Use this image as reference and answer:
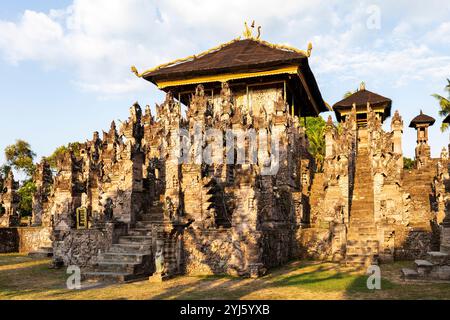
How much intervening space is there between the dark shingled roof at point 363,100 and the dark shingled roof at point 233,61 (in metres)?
11.5

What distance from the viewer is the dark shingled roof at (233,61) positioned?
89.1 ft

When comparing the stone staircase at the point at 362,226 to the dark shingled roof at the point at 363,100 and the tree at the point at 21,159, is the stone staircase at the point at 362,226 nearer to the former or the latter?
the dark shingled roof at the point at 363,100

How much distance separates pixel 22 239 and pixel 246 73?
53.5ft

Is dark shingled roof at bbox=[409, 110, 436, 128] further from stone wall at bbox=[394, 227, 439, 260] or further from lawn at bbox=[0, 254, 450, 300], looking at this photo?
lawn at bbox=[0, 254, 450, 300]

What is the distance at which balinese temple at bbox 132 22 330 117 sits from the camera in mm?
27391

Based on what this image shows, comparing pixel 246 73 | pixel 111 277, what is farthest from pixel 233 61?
pixel 111 277

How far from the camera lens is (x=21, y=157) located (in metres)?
47.5

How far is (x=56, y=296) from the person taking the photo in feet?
36.0

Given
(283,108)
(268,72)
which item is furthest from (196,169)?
(268,72)

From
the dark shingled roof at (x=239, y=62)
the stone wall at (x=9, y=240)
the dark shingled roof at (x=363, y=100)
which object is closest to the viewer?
the stone wall at (x=9, y=240)

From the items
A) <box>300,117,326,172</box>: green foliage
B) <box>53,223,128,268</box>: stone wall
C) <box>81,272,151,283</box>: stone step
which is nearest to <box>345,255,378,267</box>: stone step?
<box>81,272,151,283</box>: stone step

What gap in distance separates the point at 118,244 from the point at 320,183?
11.4 metres

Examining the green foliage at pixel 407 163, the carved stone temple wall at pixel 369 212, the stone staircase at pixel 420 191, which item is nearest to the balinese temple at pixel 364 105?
the green foliage at pixel 407 163
